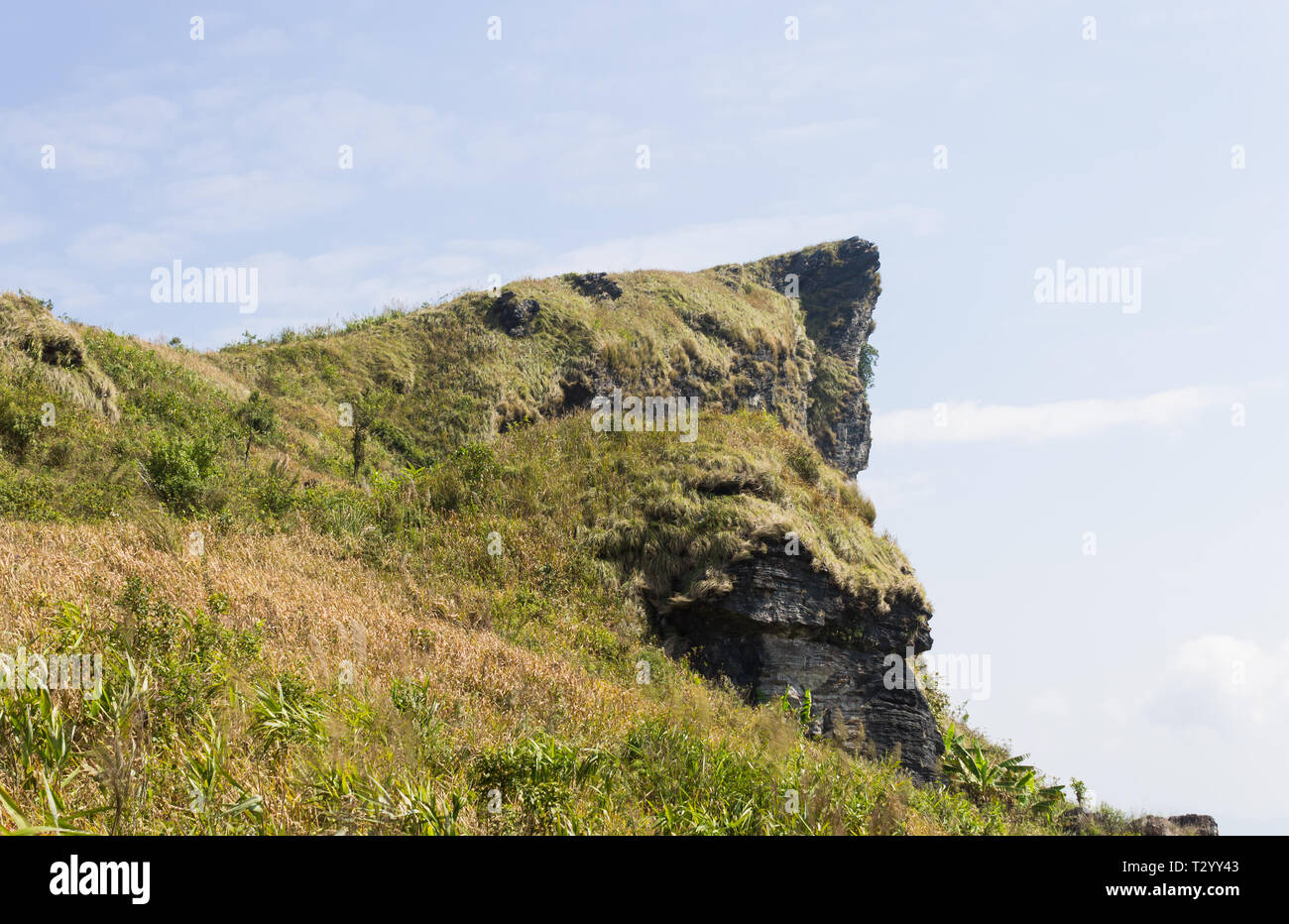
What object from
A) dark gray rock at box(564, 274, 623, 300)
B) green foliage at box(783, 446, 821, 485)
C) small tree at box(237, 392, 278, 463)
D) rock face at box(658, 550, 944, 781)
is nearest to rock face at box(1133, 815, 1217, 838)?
rock face at box(658, 550, 944, 781)

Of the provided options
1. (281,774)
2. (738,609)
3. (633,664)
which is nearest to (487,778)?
(281,774)

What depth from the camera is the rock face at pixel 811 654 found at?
15.7m

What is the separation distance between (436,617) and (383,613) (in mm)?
1527

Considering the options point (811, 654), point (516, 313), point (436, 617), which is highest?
point (516, 313)

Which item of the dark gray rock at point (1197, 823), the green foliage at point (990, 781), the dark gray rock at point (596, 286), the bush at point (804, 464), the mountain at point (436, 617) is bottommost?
the dark gray rock at point (1197, 823)

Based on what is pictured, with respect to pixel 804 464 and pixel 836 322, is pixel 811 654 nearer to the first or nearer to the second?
pixel 804 464

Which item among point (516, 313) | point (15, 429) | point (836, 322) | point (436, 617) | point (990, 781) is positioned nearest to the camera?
point (436, 617)

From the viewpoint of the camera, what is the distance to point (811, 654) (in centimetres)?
1641

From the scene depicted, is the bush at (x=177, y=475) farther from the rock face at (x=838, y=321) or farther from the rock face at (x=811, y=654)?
the rock face at (x=838, y=321)

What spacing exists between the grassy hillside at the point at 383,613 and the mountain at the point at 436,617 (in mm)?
50

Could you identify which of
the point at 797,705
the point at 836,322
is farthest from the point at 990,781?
the point at 836,322

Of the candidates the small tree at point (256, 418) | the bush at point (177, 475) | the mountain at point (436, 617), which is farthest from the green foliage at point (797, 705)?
the small tree at point (256, 418)

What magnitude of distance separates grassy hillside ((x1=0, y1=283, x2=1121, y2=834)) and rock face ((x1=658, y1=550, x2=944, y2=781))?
57 centimetres
